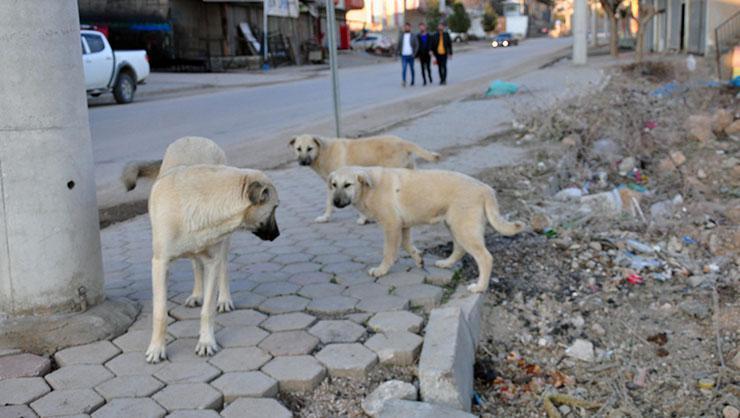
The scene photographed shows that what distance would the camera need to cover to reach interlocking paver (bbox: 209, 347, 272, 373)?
12.5ft

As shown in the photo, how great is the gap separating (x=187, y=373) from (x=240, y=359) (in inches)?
11.0

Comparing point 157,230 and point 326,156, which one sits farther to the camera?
point 326,156

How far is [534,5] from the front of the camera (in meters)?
112

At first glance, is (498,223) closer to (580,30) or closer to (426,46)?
(426,46)

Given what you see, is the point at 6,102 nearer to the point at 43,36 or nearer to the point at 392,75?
the point at 43,36

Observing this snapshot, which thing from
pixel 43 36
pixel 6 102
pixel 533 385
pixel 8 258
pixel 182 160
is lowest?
pixel 533 385

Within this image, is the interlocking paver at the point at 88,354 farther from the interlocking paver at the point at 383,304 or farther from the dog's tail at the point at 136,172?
the interlocking paver at the point at 383,304

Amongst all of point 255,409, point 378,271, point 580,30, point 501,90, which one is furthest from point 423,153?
point 580,30

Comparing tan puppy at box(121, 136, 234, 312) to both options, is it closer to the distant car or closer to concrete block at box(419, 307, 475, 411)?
concrete block at box(419, 307, 475, 411)

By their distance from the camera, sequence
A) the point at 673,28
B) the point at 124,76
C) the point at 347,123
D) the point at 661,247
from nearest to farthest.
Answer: the point at 661,247 → the point at 347,123 → the point at 124,76 → the point at 673,28

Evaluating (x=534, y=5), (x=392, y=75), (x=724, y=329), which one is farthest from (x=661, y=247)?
(x=534, y=5)

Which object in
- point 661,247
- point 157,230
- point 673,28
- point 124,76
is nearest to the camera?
point 157,230

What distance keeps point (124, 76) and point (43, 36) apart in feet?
57.9

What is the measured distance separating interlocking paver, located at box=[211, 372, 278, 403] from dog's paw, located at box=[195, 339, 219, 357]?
27 centimetres
